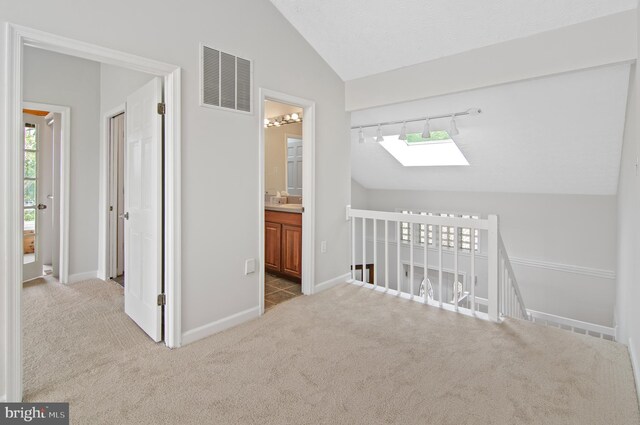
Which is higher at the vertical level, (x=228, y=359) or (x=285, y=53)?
(x=285, y=53)

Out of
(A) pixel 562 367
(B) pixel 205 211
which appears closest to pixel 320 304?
(B) pixel 205 211

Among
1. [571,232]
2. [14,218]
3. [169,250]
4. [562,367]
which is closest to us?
[14,218]

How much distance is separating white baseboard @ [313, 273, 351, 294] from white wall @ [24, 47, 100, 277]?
9.13 feet

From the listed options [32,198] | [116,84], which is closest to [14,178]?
[116,84]

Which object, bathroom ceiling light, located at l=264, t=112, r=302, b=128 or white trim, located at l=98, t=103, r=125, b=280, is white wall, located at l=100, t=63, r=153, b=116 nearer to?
white trim, located at l=98, t=103, r=125, b=280

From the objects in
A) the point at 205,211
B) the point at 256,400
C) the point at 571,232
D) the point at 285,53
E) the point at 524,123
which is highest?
the point at 285,53

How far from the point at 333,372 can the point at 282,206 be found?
2.26 m

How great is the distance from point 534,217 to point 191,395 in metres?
5.50

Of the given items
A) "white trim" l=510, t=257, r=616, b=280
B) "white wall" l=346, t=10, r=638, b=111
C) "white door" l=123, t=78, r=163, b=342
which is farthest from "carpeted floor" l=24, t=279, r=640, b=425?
"white trim" l=510, t=257, r=616, b=280

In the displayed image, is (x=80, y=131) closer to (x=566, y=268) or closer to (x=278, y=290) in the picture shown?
(x=278, y=290)

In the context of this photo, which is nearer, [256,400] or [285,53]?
[256,400]

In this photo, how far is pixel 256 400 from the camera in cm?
188

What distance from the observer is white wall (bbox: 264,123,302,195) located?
519 cm

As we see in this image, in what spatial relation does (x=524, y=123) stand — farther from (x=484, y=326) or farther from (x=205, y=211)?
(x=205, y=211)
